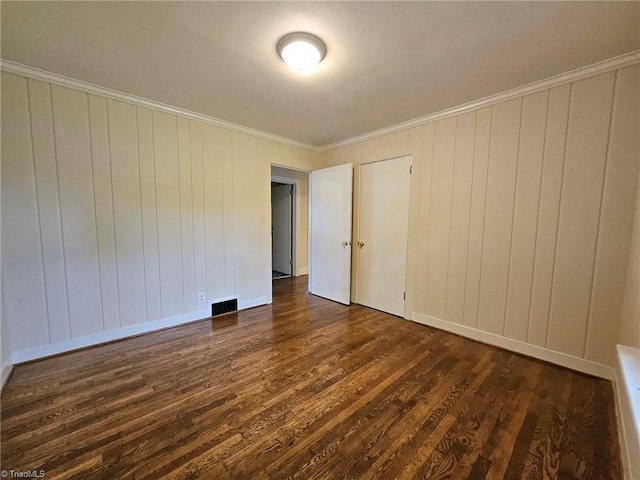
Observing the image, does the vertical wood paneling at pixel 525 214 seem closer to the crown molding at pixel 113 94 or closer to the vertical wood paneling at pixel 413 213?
the vertical wood paneling at pixel 413 213

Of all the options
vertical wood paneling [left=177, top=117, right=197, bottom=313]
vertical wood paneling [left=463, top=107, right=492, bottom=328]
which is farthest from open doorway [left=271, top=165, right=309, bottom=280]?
vertical wood paneling [left=463, top=107, right=492, bottom=328]

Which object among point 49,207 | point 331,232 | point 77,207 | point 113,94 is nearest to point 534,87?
point 331,232

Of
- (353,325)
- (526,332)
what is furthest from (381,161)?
(526,332)

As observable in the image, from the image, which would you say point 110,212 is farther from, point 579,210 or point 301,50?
point 579,210

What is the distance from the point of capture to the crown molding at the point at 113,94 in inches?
78.1

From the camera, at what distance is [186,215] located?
292 centimetres

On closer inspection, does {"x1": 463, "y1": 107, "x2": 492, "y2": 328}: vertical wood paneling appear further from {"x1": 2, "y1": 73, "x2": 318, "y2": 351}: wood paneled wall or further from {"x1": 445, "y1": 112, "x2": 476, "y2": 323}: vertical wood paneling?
{"x1": 2, "y1": 73, "x2": 318, "y2": 351}: wood paneled wall

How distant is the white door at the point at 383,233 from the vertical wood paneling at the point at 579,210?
1.40m

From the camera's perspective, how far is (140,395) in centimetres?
177

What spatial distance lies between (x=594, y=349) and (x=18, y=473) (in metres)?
3.71

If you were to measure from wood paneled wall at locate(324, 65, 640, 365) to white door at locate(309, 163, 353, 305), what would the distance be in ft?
3.18

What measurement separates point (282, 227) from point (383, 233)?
3.07 m

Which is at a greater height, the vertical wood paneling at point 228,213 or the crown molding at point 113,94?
the crown molding at point 113,94

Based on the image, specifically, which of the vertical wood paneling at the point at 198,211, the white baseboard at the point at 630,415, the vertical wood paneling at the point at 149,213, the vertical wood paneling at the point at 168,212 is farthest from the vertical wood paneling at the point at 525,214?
the vertical wood paneling at the point at 149,213
